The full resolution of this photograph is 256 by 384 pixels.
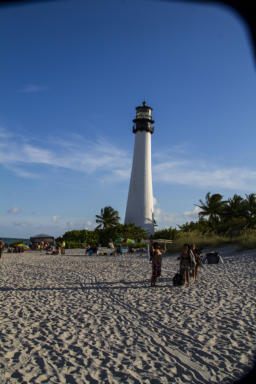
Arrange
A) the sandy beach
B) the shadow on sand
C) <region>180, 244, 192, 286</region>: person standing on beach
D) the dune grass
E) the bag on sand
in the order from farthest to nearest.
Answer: the dune grass → the bag on sand → <region>180, 244, 192, 286</region>: person standing on beach → the shadow on sand → the sandy beach

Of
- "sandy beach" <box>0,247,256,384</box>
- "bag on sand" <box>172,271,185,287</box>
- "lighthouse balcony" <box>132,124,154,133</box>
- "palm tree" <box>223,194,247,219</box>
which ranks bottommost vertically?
"sandy beach" <box>0,247,256,384</box>

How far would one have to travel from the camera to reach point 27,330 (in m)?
5.64

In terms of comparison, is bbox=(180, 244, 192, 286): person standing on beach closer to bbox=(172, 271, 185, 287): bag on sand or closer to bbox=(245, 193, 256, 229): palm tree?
bbox=(172, 271, 185, 287): bag on sand

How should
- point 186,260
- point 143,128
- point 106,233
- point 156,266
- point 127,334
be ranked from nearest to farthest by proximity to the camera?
point 127,334 → point 186,260 → point 156,266 → point 106,233 → point 143,128

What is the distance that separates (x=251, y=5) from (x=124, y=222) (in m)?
42.1

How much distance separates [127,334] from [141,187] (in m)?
37.6

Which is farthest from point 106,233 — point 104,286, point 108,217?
point 104,286

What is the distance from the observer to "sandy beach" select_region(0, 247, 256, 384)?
4.00 metres

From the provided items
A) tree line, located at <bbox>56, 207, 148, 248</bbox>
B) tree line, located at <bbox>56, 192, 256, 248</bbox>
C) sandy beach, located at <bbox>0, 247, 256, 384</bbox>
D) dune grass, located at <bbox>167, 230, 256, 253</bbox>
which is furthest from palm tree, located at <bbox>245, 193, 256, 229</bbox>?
sandy beach, located at <bbox>0, 247, 256, 384</bbox>

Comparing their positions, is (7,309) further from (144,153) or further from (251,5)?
(144,153)

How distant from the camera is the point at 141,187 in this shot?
42.9 metres

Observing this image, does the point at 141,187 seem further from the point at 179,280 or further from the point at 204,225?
the point at 179,280

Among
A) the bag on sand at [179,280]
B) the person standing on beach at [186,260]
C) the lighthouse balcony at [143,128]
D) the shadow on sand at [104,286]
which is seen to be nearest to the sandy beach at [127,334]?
the shadow on sand at [104,286]

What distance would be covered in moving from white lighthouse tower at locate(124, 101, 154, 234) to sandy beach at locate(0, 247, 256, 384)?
32.2 m
